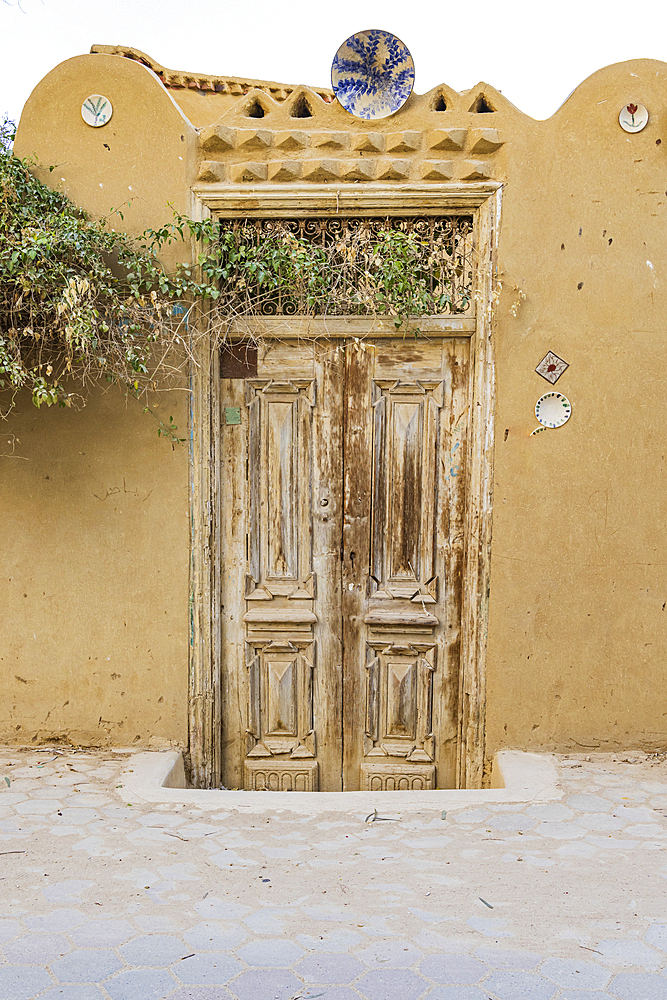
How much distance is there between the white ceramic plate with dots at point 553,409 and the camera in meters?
4.16

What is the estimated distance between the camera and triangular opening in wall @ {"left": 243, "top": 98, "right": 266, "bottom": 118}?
4230mm

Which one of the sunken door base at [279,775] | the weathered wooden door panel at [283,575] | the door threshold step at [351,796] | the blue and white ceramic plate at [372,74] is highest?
the blue and white ceramic plate at [372,74]

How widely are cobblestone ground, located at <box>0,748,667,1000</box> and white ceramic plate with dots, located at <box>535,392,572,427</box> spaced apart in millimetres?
1891

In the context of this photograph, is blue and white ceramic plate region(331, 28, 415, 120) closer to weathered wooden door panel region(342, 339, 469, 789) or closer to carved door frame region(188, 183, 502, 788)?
carved door frame region(188, 183, 502, 788)

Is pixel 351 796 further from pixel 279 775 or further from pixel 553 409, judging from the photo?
pixel 553 409

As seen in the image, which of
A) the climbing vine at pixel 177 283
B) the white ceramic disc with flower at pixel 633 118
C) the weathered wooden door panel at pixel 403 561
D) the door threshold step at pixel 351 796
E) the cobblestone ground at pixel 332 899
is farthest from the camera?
the weathered wooden door panel at pixel 403 561

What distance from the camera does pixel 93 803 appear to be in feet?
12.1

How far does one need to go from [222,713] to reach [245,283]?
246cm

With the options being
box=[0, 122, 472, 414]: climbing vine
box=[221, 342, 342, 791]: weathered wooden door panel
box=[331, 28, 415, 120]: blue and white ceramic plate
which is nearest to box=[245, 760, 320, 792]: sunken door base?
box=[221, 342, 342, 791]: weathered wooden door panel

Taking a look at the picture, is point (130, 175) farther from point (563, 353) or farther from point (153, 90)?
point (563, 353)

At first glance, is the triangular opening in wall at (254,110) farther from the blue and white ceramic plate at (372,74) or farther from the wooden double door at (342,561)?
the wooden double door at (342,561)

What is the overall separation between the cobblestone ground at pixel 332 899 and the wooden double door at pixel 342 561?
0.75 metres

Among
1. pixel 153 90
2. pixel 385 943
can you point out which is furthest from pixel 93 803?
pixel 153 90

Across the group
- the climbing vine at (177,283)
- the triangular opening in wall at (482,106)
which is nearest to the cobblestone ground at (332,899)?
the climbing vine at (177,283)
